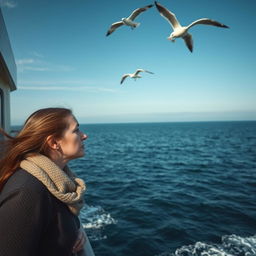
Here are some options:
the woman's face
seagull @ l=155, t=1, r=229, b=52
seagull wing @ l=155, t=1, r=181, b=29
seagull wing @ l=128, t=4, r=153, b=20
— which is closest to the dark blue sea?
the woman's face

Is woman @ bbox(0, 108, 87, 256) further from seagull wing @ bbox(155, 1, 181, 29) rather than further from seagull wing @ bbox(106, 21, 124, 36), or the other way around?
seagull wing @ bbox(106, 21, 124, 36)

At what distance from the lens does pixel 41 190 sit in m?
1.19

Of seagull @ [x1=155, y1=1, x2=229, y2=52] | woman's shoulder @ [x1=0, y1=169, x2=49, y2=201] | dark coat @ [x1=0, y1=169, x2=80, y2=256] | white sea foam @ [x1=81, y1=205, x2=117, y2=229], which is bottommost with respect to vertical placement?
white sea foam @ [x1=81, y1=205, x2=117, y2=229]

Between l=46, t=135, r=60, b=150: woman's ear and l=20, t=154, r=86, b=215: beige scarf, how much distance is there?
14 centimetres

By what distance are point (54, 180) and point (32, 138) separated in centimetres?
32

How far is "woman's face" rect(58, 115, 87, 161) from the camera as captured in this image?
162 centimetres

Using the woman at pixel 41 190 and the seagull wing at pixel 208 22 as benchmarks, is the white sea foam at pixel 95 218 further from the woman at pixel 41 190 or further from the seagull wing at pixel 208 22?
the seagull wing at pixel 208 22

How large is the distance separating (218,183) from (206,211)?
5.12 meters

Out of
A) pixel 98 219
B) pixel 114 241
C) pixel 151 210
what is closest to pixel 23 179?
pixel 114 241

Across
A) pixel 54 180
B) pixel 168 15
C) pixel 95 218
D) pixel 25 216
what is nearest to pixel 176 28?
pixel 168 15

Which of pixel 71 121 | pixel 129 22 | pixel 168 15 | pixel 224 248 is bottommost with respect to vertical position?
pixel 224 248

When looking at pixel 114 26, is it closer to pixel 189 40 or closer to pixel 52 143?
pixel 189 40

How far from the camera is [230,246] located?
6.69 m

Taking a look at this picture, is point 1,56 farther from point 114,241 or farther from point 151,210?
point 151,210
